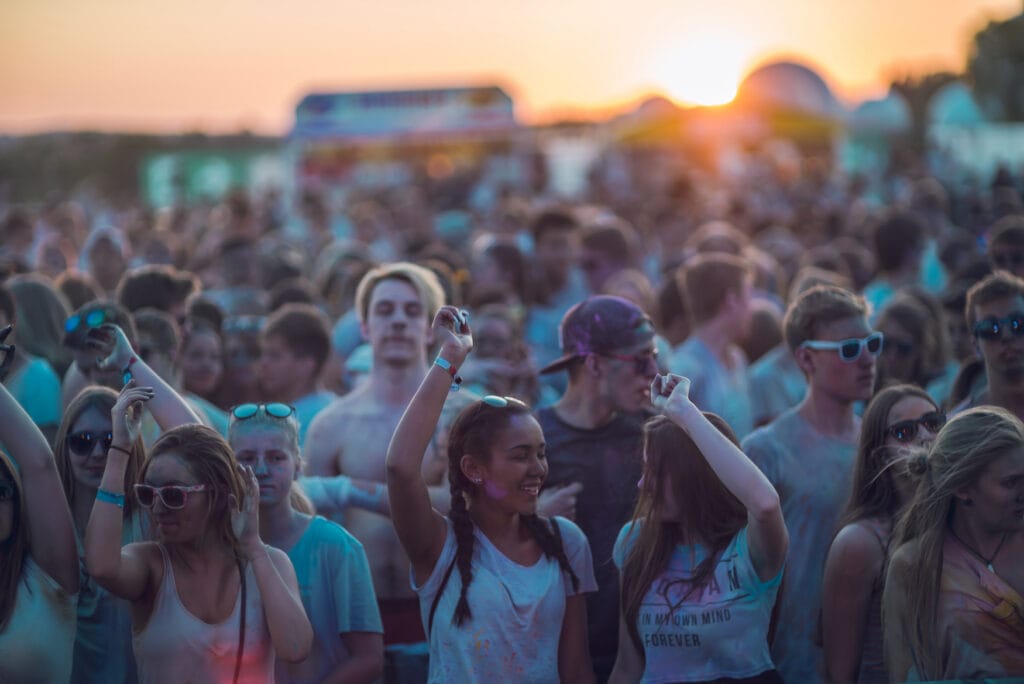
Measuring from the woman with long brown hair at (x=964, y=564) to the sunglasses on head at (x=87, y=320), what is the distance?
111 inches

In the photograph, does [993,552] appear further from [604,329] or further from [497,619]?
[604,329]

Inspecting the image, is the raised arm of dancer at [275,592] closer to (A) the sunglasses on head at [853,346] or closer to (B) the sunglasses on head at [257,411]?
(B) the sunglasses on head at [257,411]

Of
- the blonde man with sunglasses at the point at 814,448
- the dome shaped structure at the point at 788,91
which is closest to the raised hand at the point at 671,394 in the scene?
the blonde man with sunglasses at the point at 814,448

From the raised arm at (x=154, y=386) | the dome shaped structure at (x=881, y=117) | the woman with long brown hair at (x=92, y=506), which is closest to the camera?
the woman with long brown hair at (x=92, y=506)

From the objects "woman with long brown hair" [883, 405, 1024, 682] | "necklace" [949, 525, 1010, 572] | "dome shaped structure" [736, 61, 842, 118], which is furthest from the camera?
"dome shaped structure" [736, 61, 842, 118]

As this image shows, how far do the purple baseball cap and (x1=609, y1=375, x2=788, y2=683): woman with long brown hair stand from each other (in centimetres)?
67

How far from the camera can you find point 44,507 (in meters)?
3.51

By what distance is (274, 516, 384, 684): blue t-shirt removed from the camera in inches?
149

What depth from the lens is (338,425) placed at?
477 cm

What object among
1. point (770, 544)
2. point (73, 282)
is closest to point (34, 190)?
point (73, 282)

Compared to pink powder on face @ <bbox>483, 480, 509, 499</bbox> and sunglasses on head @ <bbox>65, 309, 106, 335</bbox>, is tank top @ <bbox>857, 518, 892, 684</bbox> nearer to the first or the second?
pink powder on face @ <bbox>483, 480, 509, 499</bbox>

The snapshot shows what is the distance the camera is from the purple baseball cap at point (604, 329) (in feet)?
14.4

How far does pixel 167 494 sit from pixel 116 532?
17 cm

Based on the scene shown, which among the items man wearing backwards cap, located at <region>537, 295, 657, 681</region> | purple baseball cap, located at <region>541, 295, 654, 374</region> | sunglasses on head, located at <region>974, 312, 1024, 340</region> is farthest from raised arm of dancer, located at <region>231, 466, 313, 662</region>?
sunglasses on head, located at <region>974, 312, 1024, 340</region>
